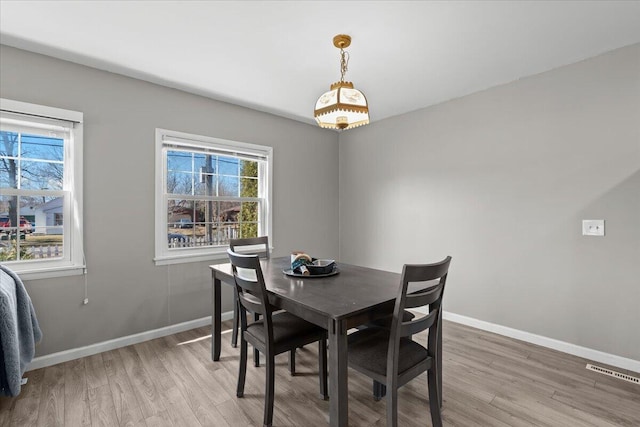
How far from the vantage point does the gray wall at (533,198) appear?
8.06ft

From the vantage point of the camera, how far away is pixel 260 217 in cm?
391

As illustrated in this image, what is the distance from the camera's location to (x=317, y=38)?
2271 millimetres

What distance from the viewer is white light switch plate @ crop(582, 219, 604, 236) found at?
8.33ft

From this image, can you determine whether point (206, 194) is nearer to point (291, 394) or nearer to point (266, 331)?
point (266, 331)

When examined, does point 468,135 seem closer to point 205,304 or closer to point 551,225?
point 551,225

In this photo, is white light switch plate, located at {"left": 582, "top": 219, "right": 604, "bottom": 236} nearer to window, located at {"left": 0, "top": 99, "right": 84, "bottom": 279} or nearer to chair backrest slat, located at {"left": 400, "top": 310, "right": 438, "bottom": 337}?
chair backrest slat, located at {"left": 400, "top": 310, "right": 438, "bottom": 337}

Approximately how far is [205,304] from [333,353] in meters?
2.31

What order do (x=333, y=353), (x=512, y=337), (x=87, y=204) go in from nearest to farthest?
(x=333, y=353), (x=87, y=204), (x=512, y=337)

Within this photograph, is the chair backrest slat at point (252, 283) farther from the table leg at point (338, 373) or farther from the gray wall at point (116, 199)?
the gray wall at point (116, 199)

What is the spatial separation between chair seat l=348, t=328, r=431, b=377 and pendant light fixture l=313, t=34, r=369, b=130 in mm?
1389

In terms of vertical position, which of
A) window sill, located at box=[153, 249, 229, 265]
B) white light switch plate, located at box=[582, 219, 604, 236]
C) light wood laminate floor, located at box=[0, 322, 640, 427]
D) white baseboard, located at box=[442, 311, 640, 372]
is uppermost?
white light switch plate, located at box=[582, 219, 604, 236]

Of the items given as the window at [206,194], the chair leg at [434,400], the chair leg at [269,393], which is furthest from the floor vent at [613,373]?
the window at [206,194]

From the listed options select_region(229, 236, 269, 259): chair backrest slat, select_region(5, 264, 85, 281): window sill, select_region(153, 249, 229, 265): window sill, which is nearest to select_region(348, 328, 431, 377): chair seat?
select_region(229, 236, 269, 259): chair backrest slat

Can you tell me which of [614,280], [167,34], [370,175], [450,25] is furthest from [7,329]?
[614,280]
